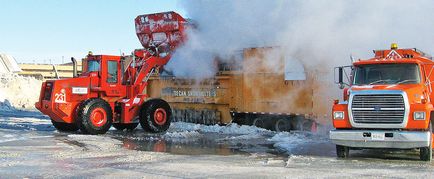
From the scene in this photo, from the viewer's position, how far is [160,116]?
18.3 m

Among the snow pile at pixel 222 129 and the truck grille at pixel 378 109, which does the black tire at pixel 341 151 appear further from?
the snow pile at pixel 222 129

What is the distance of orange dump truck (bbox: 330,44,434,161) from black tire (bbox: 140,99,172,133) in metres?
7.93

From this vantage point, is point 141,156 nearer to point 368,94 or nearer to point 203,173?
point 203,173

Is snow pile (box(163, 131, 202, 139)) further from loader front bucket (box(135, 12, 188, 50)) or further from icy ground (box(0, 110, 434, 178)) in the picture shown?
loader front bucket (box(135, 12, 188, 50))

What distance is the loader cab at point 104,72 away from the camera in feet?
57.2

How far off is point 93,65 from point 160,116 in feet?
9.23

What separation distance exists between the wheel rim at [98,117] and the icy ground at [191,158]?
0.83 m

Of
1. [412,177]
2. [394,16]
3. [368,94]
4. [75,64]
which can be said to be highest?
[394,16]

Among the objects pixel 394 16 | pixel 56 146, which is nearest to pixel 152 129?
pixel 56 146

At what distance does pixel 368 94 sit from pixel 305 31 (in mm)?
5398

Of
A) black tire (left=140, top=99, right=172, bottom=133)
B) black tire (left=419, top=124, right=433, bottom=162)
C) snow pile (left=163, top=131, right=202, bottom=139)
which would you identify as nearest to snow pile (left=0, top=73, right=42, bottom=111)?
black tire (left=140, top=99, right=172, bottom=133)

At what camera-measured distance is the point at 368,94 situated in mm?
10992

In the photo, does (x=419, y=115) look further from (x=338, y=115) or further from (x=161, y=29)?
(x=161, y=29)

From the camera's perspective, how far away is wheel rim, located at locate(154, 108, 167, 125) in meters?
18.2
